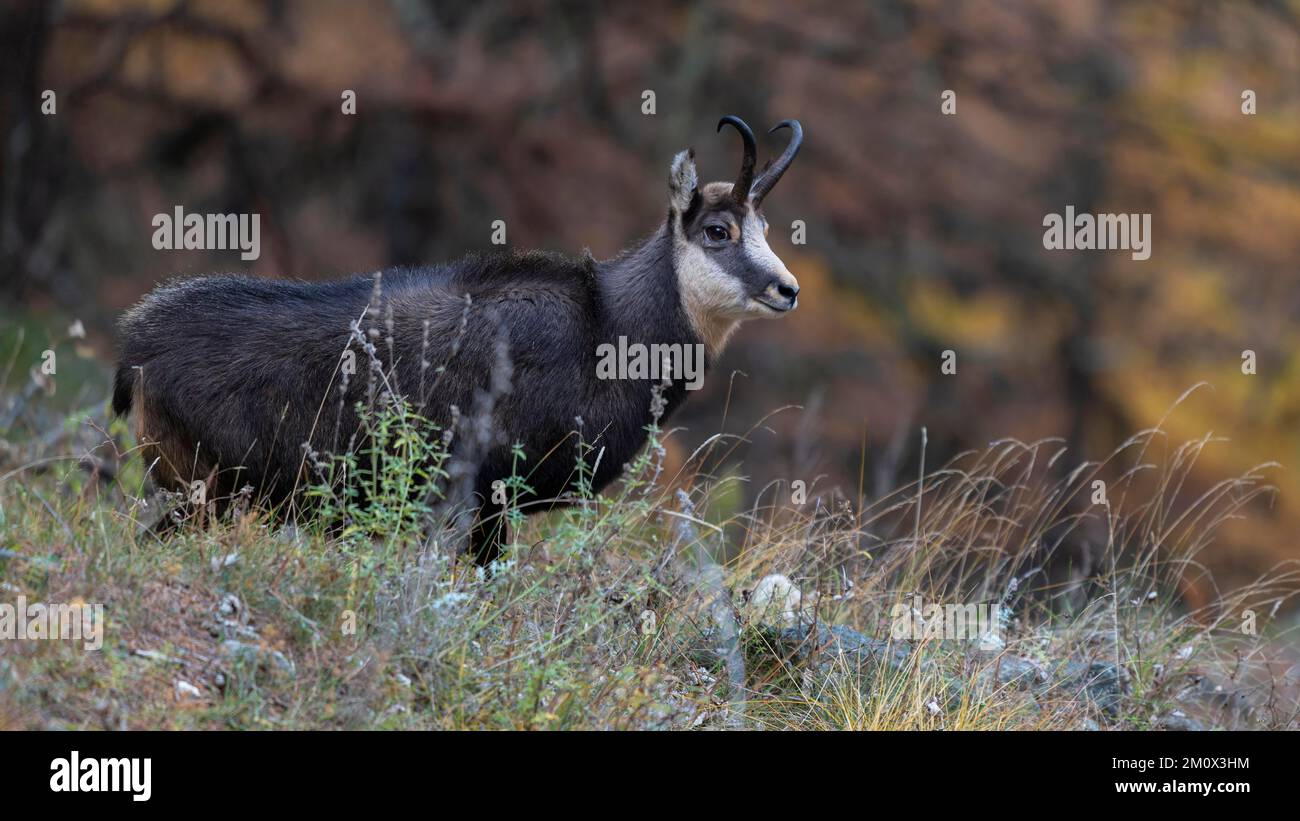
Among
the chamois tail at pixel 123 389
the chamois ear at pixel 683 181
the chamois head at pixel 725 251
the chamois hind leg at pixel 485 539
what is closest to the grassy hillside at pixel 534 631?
the chamois hind leg at pixel 485 539

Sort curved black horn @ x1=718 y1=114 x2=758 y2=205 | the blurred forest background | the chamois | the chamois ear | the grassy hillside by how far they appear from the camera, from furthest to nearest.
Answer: the blurred forest background, the chamois ear, curved black horn @ x1=718 y1=114 x2=758 y2=205, the chamois, the grassy hillside

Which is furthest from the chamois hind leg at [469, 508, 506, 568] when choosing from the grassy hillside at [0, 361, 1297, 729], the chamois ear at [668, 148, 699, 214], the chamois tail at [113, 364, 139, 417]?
the chamois ear at [668, 148, 699, 214]

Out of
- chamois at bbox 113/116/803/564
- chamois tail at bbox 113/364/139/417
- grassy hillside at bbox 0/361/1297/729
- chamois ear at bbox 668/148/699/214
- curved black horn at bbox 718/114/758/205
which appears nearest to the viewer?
grassy hillside at bbox 0/361/1297/729

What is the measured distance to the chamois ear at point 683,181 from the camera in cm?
805

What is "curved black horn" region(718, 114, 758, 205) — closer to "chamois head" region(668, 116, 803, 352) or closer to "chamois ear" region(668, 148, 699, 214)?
"chamois head" region(668, 116, 803, 352)

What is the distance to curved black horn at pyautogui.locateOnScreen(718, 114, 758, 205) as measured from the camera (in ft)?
25.3

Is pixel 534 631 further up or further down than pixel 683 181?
further down

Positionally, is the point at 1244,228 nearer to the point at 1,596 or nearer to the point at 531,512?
the point at 531,512

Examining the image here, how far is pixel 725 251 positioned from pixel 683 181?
0.47m

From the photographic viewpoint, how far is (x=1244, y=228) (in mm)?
17188

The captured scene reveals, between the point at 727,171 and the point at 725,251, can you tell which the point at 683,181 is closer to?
the point at 725,251

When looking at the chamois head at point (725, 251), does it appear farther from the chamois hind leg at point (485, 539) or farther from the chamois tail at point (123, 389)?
the chamois tail at point (123, 389)

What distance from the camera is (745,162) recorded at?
25.9 ft

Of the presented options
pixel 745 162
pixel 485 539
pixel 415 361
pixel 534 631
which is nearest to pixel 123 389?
pixel 415 361
